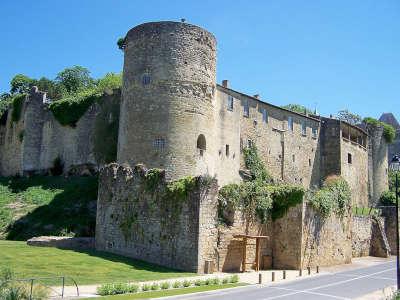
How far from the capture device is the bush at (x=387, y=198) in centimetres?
6456

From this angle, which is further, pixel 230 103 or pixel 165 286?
pixel 230 103

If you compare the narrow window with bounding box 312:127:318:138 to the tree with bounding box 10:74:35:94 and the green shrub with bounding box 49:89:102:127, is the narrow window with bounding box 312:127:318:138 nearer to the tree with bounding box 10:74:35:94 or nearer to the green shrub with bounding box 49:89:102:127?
the green shrub with bounding box 49:89:102:127

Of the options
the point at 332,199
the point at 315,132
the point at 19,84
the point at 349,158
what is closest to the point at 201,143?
the point at 332,199

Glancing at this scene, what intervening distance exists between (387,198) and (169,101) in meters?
42.4

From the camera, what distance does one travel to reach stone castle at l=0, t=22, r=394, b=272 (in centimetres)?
2711

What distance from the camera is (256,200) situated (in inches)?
1192

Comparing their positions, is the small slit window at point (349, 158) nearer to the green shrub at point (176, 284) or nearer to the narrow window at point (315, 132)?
the narrow window at point (315, 132)

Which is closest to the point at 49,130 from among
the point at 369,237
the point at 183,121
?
the point at 183,121

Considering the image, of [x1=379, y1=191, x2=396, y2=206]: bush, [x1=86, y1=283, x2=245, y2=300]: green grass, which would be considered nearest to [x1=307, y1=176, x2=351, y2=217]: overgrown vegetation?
[x1=86, y1=283, x2=245, y2=300]: green grass

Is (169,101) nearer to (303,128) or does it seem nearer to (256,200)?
(256,200)

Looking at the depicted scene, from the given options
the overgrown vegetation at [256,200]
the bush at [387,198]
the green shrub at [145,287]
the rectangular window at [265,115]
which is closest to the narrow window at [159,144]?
the overgrown vegetation at [256,200]

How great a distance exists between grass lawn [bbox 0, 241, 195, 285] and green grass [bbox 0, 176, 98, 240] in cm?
555

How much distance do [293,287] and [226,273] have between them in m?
4.95

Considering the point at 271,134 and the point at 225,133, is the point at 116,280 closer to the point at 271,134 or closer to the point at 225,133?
the point at 225,133
